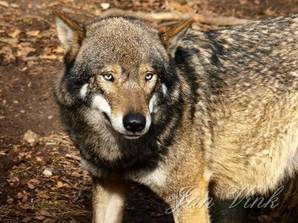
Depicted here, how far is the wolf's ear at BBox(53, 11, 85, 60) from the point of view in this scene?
514cm

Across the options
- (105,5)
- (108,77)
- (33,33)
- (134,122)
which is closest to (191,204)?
(134,122)

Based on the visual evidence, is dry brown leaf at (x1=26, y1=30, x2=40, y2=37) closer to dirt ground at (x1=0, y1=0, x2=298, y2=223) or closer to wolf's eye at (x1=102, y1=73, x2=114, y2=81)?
dirt ground at (x1=0, y1=0, x2=298, y2=223)

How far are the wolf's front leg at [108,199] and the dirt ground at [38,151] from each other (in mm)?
272

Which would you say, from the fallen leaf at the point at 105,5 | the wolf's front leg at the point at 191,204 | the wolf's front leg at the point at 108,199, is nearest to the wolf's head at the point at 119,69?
the wolf's front leg at the point at 191,204

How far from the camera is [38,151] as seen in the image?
7574 mm

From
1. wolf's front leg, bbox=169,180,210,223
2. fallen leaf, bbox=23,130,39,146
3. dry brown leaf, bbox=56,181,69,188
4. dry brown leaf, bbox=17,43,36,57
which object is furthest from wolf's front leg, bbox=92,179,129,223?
dry brown leaf, bbox=17,43,36,57

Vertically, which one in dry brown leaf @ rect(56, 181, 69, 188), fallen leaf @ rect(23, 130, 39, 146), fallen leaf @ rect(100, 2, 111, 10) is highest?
fallen leaf @ rect(100, 2, 111, 10)

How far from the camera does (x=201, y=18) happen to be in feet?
37.7

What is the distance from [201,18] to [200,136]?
20.4ft

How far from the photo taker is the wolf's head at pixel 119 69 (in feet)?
15.6

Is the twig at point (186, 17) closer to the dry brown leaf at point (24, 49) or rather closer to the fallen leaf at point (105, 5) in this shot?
the fallen leaf at point (105, 5)

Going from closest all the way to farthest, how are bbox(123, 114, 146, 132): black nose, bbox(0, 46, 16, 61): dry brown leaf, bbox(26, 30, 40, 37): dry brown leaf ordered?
bbox(123, 114, 146, 132): black nose, bbox(0, 46, 16, 61): dry brown leaf, bbox(26, 30, 40, 37): dry brown leaf

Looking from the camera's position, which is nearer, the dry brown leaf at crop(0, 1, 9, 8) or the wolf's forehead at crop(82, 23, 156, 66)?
the wolf's forehead at crop(82, 23, 156, 66)

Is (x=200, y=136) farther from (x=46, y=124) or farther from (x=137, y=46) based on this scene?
(x=46, y=124)
